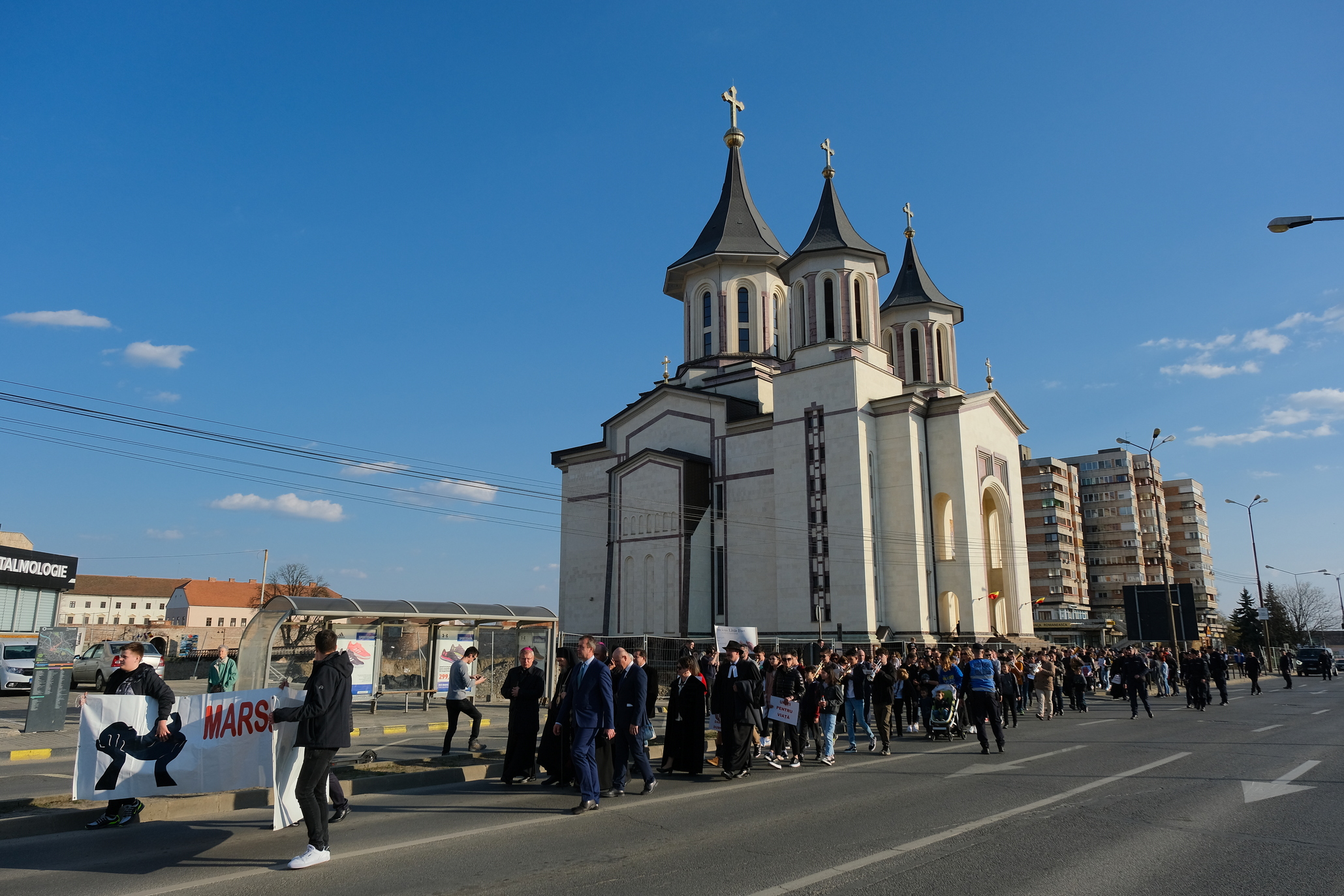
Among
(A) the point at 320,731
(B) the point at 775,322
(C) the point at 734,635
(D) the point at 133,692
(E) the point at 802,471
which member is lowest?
(A) the point at 320,731

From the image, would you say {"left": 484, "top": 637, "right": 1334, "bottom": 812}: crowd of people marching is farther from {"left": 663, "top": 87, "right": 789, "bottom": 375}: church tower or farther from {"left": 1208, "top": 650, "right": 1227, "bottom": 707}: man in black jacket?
{"left": 663, "top": 87, "right": 789, "bottom": 375}: church tower

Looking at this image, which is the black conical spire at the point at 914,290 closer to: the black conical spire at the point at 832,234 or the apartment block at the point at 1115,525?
the black conical spire at the point at 832,234

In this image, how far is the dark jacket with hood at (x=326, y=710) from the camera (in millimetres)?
6898

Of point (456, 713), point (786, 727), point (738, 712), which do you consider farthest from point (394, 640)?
point (738, 712)

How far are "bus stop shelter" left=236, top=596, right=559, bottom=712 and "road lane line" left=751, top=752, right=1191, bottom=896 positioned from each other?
35.7ft

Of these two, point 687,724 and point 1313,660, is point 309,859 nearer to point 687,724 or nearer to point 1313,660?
point 687,724

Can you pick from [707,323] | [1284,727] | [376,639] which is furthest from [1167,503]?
[376,639]

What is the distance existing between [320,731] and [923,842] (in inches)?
192

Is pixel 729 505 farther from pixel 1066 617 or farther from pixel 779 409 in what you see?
pixel 1066 617

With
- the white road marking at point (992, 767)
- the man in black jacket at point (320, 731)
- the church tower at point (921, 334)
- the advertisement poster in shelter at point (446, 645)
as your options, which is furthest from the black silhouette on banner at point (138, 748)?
the church tower at point (921, 334)

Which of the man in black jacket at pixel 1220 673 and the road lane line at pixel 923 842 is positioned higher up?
the man in black jacket at pixel 1220 673

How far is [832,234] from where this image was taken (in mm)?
40938

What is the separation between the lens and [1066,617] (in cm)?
7394

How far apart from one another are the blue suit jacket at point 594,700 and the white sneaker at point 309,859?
2.86m
